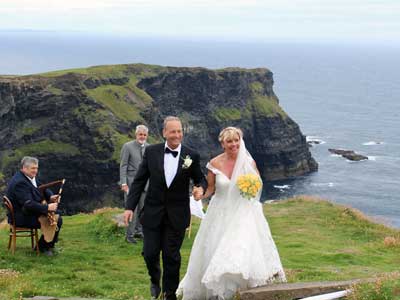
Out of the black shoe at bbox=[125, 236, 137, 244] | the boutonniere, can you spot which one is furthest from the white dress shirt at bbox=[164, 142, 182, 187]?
the black shoe at bbox=[125, 236, 137, 244]

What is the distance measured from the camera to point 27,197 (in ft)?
Result: 42.5

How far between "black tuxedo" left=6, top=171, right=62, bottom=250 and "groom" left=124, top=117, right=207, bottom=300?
15.7 feet

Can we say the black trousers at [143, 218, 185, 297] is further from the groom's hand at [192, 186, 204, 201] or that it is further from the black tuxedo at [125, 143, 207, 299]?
the groom's hand at [192, 186, 204, 201]

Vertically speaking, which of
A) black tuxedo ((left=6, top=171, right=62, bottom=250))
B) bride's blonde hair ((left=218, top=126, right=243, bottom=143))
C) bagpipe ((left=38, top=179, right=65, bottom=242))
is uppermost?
bride's blonde hair ((left=218, top=126, right=243, bottom=143))

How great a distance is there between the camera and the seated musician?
1292 centimetres

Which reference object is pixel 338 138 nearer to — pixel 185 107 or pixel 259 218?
pixel 185 107

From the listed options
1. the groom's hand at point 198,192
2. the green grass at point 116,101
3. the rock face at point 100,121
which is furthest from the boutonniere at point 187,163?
the green grass at point 116,101

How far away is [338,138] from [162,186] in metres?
128

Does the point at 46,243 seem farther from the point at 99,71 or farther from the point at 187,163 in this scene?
the point at 99,71

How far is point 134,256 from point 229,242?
6.39 m

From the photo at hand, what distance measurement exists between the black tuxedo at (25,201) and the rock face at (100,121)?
67.4 metres

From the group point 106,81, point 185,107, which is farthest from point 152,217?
point 185,107

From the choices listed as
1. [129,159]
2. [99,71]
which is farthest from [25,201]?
[99,71]

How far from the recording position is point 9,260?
43.0ft
